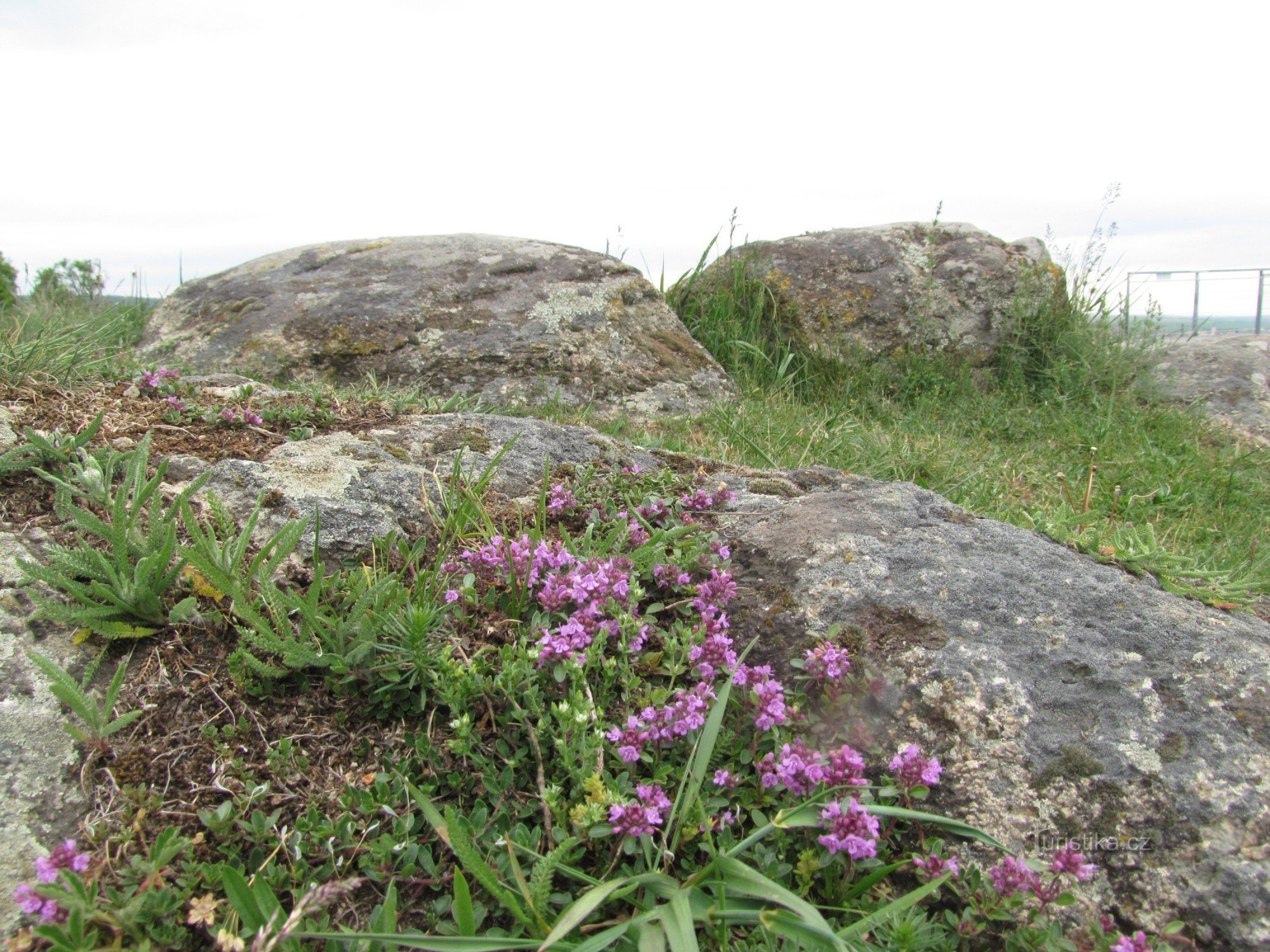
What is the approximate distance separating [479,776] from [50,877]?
802 millimetres

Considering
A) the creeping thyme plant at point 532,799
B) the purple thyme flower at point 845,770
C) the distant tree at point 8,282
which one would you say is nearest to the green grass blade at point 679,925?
the creeping thyme plant at point 532,799

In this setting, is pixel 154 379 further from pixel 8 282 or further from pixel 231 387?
pixel 8 282

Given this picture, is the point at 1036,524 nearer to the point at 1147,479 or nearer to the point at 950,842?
the point at 950,842

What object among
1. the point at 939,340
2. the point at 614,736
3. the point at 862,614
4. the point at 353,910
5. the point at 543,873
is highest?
A: the point at 939,340

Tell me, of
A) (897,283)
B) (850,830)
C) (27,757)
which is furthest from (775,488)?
(897,283)

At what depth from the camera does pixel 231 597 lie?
205 centimetres

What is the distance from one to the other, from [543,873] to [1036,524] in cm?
213

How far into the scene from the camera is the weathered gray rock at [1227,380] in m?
6.59

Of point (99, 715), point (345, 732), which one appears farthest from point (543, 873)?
point (99, 715)

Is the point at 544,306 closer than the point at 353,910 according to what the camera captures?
No

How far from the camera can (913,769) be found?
1798 millimetres

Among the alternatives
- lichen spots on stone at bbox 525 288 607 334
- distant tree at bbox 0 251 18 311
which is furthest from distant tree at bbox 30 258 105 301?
lichen spots on stone at bbox 525 288 607 334

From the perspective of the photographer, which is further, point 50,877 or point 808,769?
point 808,769

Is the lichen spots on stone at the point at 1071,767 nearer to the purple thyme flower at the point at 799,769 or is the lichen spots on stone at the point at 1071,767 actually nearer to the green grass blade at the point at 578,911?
the purple thyme flower at the point at 799,769
